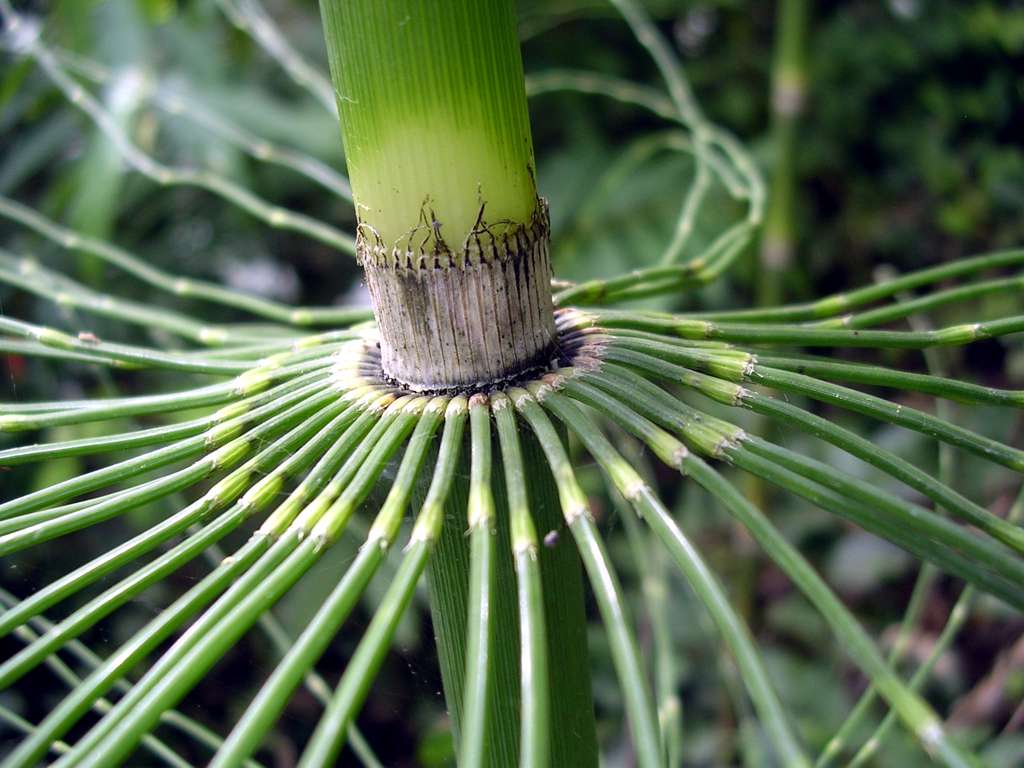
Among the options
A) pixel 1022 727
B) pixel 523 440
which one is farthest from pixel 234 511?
pixel 1022 727

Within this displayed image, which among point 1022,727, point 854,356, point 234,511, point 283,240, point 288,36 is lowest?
point 1022,727

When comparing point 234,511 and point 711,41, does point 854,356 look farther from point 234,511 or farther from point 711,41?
point 234,511

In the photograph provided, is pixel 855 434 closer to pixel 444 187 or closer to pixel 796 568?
Result: pixel 796 568

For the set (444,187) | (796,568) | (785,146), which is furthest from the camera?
(785,146)

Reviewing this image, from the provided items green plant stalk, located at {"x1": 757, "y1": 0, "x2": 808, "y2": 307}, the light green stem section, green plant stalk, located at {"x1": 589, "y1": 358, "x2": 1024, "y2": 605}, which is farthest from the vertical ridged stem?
green plant stalk, located at {"x1": 757, "y1": 0, "x2": 808, "y2": 307}

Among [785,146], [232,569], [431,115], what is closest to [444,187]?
[431,115]

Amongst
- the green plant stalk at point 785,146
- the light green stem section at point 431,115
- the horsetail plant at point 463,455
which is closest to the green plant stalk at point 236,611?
the horsetail plant at point 463,455

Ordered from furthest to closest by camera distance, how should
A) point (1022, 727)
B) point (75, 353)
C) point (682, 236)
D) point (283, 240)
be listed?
point (283, 240) → point (1022, 727) → point (682, 236) → point (75, 353)
